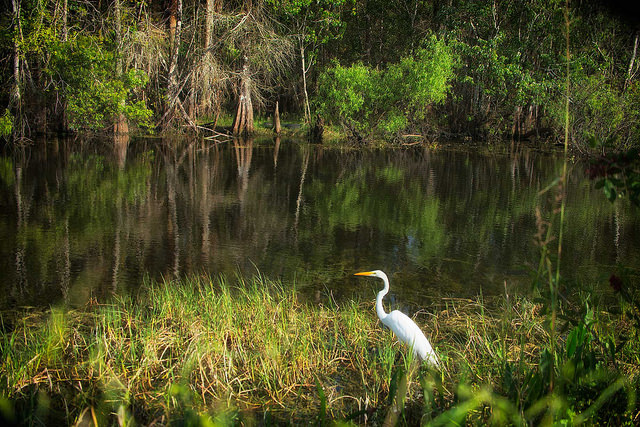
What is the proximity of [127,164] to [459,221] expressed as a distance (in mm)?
11341

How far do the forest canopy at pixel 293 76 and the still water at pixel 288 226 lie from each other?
2.91 meters

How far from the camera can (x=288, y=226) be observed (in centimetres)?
1120

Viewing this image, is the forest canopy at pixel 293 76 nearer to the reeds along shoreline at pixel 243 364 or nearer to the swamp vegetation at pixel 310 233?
the swamp vegetation at pixel 310 233

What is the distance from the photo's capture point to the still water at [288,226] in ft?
25.8

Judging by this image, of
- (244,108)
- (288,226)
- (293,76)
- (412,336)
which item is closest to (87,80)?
(244,108)

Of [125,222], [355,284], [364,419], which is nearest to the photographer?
[364,419]

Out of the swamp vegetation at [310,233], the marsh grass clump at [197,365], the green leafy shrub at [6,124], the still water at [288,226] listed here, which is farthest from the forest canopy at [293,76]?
the marsh grass clump at [197,365]

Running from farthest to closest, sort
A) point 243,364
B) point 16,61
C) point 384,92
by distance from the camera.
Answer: point 384,92 → point 16,61 → point 243,364

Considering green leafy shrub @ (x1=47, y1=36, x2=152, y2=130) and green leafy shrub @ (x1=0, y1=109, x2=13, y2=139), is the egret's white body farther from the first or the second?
green leafy shrub @ (x1=47, y1=36, x2=152, y2=130)

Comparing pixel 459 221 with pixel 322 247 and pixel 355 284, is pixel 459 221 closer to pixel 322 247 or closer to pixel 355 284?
pixel 322 247

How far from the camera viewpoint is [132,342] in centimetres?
472

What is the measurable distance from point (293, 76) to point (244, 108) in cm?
768

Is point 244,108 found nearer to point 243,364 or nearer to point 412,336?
point 243,364

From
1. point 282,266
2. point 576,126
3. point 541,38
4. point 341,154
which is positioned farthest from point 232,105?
point 282,266
